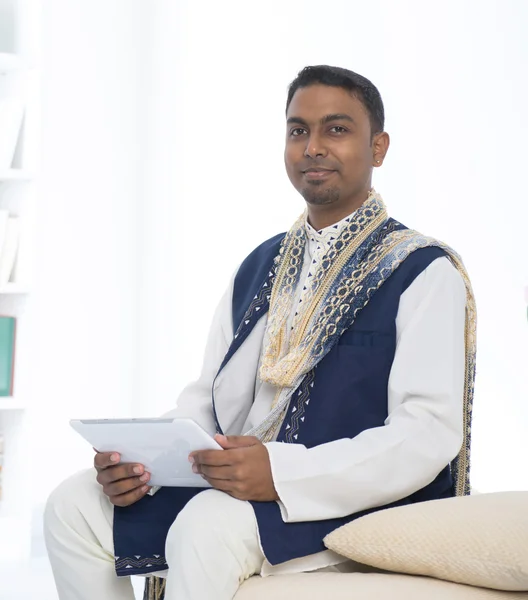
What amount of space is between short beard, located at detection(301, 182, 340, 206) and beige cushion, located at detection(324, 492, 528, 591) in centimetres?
68

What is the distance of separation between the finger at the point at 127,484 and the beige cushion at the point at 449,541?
13.6 inches

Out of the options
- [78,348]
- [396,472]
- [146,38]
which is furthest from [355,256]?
[146,38]

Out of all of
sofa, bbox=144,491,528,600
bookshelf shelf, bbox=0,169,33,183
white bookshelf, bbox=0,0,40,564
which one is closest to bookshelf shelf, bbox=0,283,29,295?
white bookshelf, bbox=0,0,40,564

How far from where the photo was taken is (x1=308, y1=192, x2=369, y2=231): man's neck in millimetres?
1991

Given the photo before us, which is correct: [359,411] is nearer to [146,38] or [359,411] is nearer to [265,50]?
[265,50]

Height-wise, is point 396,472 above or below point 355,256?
below

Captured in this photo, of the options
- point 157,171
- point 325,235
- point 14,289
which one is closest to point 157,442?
point 325,235

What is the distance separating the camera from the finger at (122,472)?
1671mm

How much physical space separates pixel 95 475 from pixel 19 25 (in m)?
2.07

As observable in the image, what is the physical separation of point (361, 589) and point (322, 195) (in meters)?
0.82

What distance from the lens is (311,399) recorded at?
1798mm

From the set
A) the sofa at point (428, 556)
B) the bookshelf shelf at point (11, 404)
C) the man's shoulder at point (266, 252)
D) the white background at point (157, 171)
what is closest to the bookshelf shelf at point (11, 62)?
the white background at point (157, 171)

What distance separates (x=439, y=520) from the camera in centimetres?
148

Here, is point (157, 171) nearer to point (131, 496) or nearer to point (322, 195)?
point (322, 195)
